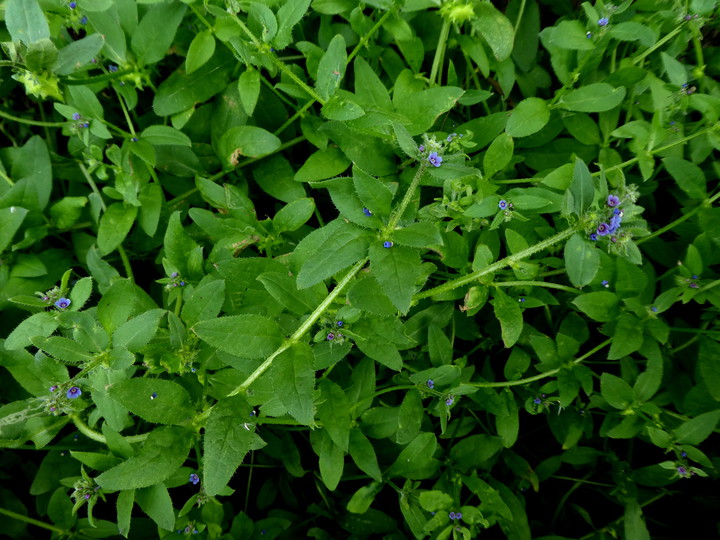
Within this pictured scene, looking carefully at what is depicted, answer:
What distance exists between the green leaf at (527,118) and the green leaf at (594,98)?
0.11m

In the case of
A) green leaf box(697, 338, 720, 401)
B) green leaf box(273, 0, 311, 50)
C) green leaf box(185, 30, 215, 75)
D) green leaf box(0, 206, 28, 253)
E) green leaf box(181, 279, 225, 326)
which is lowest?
green leaf box(697, 338, 720, 401)

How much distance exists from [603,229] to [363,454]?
1.41 metres

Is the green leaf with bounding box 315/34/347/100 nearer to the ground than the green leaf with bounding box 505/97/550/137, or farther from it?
farther from it

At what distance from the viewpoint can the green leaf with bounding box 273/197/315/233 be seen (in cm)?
241

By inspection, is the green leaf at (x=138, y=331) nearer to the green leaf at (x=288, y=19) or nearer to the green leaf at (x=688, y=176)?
the green leaf at (x=288, y=19)

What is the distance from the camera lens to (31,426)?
2.23 meters

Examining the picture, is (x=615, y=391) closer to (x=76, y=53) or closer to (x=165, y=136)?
(x=165, y=136)

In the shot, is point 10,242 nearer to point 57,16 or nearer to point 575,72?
point 57,16

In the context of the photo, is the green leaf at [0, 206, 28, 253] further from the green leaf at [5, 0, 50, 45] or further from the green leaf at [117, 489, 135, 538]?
the green leaf at [117, 489, 135, 538]

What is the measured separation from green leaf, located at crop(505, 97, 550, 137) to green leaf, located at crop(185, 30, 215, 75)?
55.2 inches

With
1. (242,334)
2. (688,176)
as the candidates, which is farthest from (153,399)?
(688,176)

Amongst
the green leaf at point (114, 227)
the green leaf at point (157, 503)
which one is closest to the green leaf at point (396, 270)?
the green leaf at point (157, 503)

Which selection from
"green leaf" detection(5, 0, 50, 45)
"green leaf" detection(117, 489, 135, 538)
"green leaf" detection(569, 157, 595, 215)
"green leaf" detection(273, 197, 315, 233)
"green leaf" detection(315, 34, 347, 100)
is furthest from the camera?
"green leaf" detection(273, 197, 315, 233)

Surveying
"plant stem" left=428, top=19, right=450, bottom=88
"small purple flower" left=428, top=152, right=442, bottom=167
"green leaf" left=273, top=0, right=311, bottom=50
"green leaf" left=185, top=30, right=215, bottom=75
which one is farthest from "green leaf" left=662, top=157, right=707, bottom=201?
"green leaf" left=185, top=30, right=215, bottom=75
